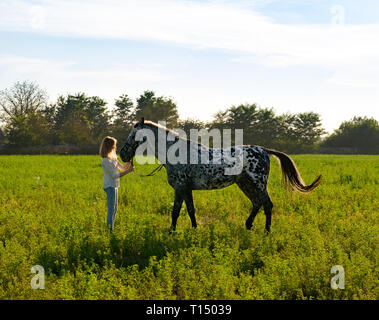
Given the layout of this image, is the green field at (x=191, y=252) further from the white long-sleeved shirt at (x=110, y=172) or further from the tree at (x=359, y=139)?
the tree at (x=359, y=139)

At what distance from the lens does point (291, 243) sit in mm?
6242

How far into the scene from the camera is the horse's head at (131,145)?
7094 mm

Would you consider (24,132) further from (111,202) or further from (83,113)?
(111,202)

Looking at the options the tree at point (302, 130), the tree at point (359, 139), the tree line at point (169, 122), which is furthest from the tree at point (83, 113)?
the tree at point (359, 139)

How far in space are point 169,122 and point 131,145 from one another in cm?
4894

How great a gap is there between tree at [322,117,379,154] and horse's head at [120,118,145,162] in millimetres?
66979

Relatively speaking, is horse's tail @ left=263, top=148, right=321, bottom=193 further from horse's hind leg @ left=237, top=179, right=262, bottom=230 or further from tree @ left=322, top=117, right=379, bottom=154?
tree @ left=322, top=117, right=379, bottom=154

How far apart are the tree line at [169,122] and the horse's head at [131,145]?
4466 cm

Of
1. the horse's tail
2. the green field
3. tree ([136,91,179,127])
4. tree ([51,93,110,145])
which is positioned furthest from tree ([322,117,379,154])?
the horse's tail

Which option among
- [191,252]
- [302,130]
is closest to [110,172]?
[191,252]

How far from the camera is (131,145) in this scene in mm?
7152
